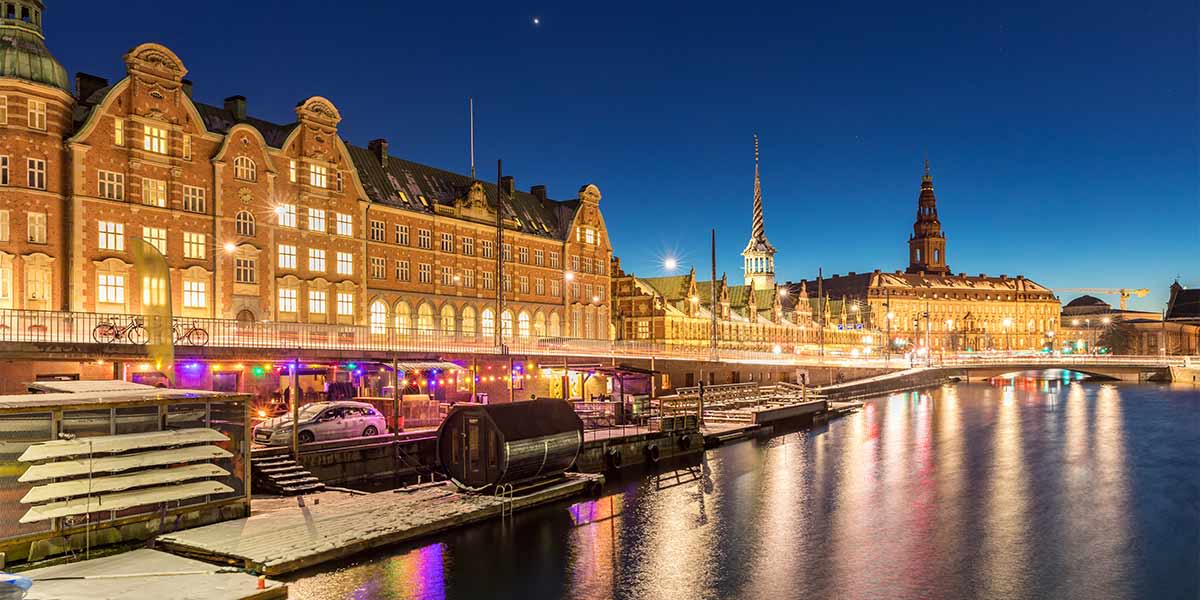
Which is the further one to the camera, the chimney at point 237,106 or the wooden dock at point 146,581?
the chimney at point 237,106

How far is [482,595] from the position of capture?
2398 cm

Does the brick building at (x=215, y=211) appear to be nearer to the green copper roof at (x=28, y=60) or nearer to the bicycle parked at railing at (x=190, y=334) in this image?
the green copper roof at (x=28, y=60)

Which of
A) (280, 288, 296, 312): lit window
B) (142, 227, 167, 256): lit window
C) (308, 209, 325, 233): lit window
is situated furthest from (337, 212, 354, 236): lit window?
(142, 227, 167, 256): lit window

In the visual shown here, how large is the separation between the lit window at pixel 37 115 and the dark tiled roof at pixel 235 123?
9776 millimetres

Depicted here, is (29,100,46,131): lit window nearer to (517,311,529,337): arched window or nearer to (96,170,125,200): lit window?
(96,170,125,200): lit window

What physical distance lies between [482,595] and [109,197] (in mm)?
37814

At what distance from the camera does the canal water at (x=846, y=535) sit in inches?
982

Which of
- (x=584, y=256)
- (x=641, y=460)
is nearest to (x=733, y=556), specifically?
(x=641, y=460)

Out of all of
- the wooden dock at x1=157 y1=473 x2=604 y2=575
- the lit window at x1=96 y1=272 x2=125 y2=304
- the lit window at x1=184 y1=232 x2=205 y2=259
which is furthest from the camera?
the lit window at x1=184 y1=232 x2=205 y2=259

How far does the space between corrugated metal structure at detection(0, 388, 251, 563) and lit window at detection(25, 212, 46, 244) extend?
22.8 meters

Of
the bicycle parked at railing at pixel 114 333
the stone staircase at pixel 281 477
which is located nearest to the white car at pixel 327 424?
the stone staircase at pixel 281 477

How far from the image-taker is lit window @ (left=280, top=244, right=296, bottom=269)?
57875mm

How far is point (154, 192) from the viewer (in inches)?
2007

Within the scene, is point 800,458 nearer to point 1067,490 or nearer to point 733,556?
point 1067,490
